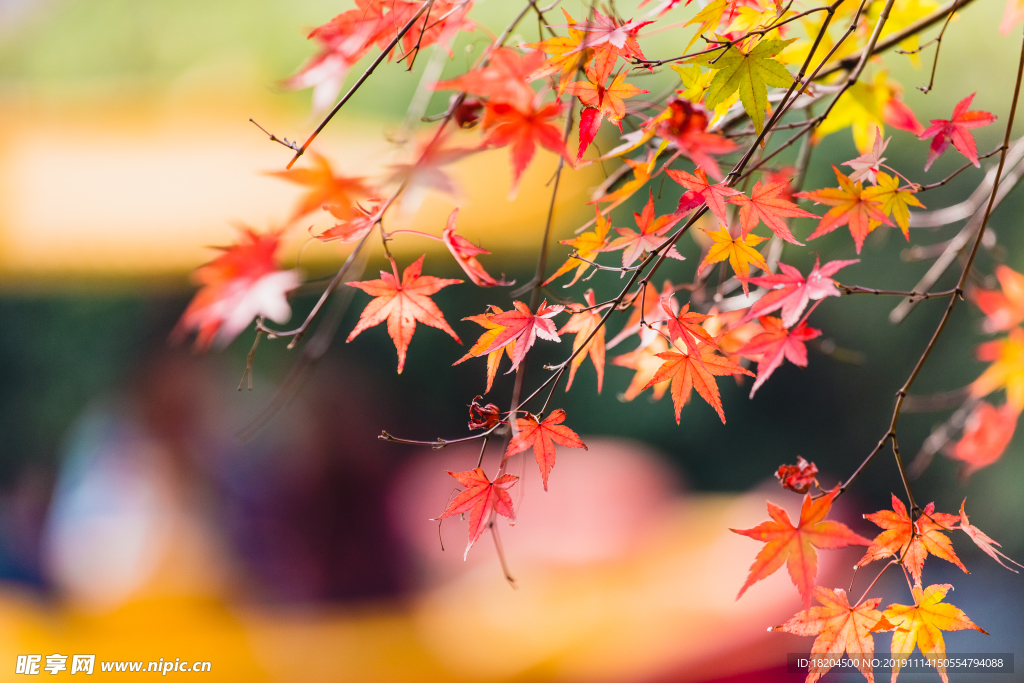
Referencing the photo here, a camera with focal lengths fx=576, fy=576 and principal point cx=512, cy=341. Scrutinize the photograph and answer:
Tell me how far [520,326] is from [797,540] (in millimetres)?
292

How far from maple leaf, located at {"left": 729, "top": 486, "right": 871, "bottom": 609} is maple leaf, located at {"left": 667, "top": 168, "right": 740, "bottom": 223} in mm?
245

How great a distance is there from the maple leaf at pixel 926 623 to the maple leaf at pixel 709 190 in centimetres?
37

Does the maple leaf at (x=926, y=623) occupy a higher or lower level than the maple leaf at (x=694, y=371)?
lower

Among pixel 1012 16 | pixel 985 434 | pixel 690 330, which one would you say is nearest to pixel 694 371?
pixel 690 330

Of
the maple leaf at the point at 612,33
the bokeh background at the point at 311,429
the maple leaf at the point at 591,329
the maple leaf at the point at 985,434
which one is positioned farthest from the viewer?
the bokeh background at the point at 311,429

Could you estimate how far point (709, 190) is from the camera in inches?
17.5

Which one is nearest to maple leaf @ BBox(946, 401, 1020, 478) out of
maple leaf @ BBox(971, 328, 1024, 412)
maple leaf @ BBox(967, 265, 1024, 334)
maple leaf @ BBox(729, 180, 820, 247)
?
maple leaf @ BBox(971, 328, 1024, 412)

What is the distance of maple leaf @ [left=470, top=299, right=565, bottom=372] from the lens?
17.5 inches

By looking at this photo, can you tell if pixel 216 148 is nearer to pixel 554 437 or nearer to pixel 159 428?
pixel 159 428

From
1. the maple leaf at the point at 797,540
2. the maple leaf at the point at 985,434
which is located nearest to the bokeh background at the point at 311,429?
the maple leaf at the point at 985,434

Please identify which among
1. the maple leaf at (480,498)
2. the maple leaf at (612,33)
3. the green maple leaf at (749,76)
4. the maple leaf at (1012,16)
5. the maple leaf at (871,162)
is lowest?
the maple leaf at (480,498)

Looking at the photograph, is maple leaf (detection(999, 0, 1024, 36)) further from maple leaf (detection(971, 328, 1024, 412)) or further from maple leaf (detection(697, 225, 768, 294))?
maple leaf (detection(971, 328, 1024, 412))

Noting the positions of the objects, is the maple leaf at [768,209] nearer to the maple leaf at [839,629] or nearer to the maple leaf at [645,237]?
the maple leaf at [645,237]

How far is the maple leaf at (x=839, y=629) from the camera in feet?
1.68
